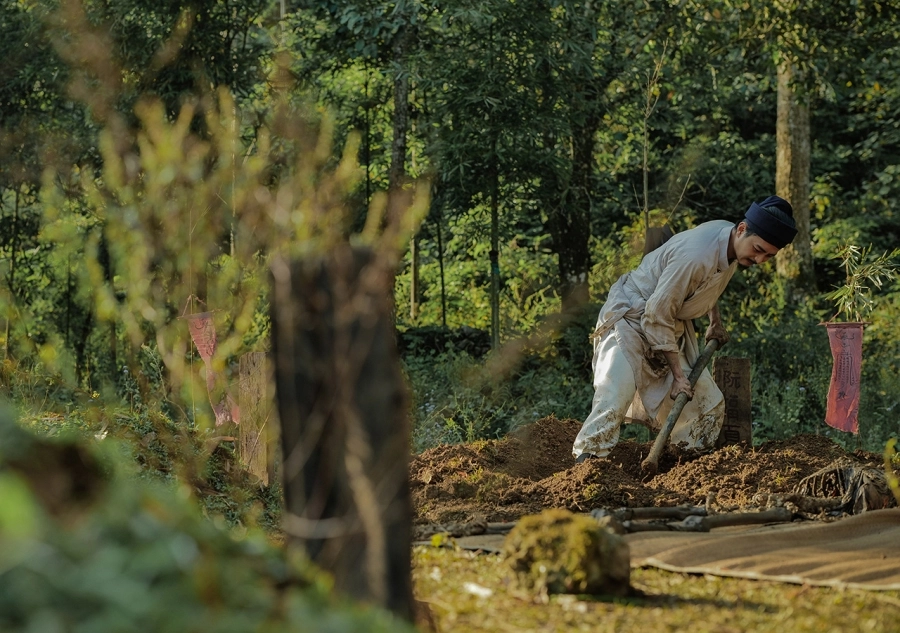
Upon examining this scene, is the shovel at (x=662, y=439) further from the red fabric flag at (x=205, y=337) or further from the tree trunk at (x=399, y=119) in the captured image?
the tree trunk at (x=399, y=119)

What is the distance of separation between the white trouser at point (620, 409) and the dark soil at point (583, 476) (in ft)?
0.58

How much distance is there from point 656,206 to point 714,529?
8.84 metres

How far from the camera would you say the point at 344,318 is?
274 cm

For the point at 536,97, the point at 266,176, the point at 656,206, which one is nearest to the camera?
the point at 536,97

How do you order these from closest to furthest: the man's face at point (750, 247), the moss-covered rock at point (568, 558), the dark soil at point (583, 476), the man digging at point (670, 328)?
the moss-covered rock at point (568, 558) → the dark soil at point (583, 476) → the man's face at point (750, 247) → the man digging at point (670, 328)

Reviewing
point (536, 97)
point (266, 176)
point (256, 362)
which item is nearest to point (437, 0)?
point (536, 97)

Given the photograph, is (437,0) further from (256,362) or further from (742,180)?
(742,180)

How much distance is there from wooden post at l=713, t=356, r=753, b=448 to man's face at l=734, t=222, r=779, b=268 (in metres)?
0.95

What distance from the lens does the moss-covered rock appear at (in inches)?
145

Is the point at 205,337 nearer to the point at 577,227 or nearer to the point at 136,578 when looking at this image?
the point at 136,578

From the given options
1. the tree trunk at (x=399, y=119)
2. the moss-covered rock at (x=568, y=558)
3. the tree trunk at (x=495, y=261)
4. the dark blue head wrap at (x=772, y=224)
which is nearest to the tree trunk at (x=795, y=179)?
the tree trunk at (x=495, y=261)

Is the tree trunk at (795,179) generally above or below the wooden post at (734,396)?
above

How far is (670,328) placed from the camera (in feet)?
22.7

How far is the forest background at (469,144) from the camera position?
10078mm
